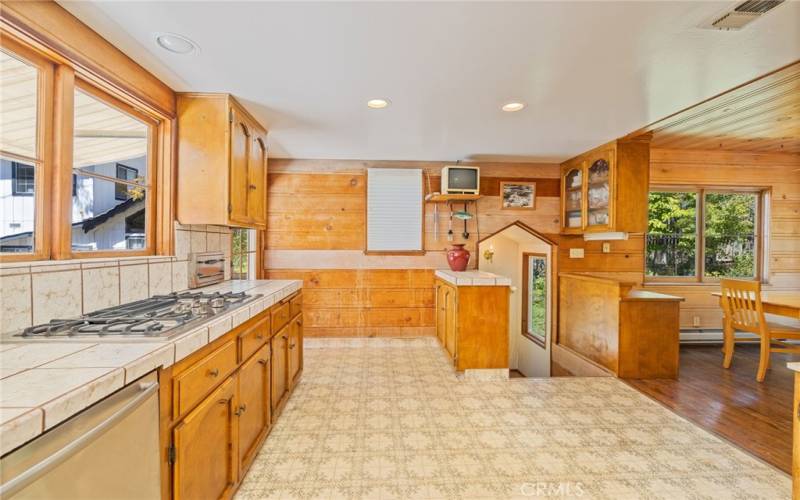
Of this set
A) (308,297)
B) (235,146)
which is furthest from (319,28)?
(308,297)

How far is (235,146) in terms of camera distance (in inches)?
93.4

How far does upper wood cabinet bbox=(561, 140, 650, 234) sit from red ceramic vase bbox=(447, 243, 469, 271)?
52.3 inches

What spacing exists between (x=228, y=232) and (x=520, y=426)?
2.84 meters

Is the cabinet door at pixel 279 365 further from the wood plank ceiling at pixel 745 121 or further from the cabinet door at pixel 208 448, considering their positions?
the wood plank ceiling at pixel 745 121

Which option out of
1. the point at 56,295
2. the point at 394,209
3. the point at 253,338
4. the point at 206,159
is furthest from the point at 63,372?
the point at 394,209

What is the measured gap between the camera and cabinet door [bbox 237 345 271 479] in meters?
1.70

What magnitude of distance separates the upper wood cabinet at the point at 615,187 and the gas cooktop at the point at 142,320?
11.0ft

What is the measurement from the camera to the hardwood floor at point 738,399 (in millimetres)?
2203

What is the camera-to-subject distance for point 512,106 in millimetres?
2488

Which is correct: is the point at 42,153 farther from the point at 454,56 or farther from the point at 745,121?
the point at 745,121

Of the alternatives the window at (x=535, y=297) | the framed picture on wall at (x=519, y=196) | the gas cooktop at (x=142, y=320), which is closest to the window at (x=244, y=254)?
the gas cooktop at (x=142, y=320)

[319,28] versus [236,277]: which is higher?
[319,28]

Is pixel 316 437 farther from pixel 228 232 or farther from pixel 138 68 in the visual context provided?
pixel 138 68

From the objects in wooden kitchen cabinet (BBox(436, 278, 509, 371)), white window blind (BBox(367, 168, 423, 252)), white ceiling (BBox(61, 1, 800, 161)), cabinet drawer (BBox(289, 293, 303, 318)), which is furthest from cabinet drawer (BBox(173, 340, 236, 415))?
white window blind (BBox(367, 168, 423, 252))
